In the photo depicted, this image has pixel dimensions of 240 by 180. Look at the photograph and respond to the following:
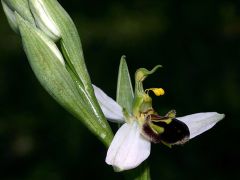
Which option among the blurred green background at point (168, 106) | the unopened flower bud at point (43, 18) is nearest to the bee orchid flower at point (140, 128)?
the unopened flower bud at point (43, 18)

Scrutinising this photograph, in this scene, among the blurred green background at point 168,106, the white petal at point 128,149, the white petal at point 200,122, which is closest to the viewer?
the white petal at point 128,149

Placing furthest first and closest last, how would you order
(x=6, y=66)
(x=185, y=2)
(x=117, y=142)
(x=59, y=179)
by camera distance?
(x=6, y=66) < (x=185, y=2) < (x=59, y=179) < (x=117, y=142)

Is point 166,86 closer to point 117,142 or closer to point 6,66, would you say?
point 6,66

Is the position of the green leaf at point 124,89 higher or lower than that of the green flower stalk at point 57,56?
lower

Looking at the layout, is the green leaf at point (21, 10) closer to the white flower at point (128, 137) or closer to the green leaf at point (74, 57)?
the green leaf at point (74, 57)

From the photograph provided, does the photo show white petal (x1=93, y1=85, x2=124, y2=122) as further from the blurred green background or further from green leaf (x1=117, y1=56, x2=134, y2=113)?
the blurred green background

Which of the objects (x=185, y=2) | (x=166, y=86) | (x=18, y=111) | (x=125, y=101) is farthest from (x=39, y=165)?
(x=125, y=101)

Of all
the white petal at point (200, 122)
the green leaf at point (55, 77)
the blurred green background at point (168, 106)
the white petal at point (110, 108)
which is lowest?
the blurred green background at point (168, 106)
